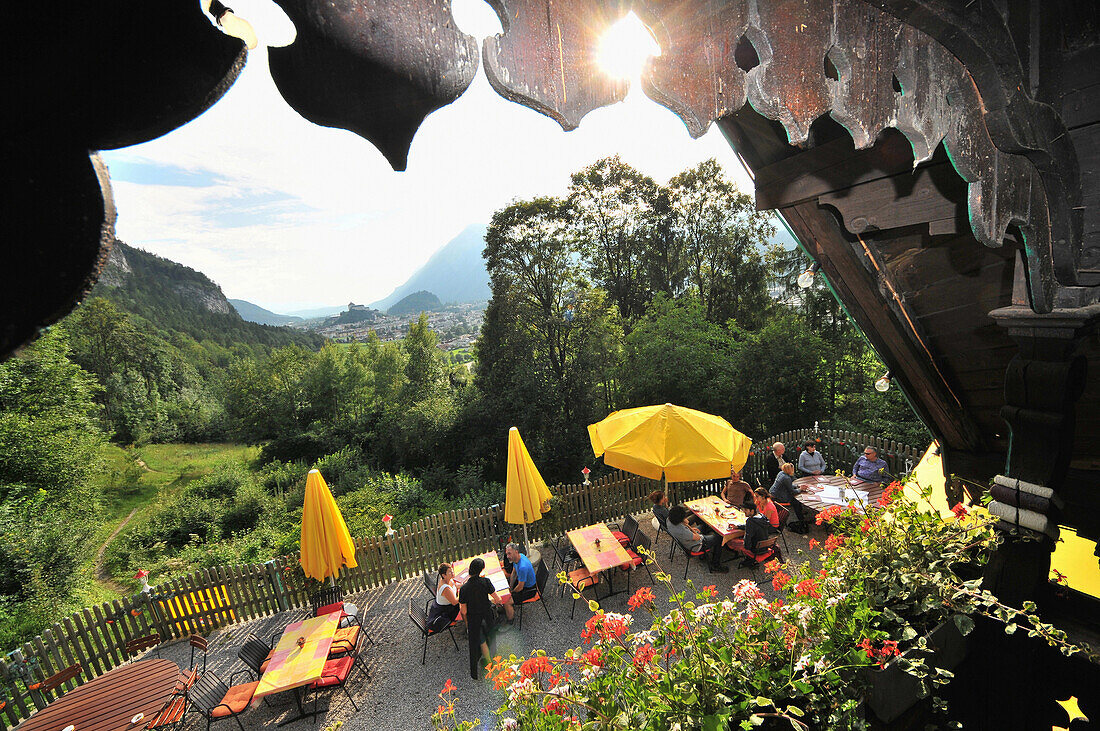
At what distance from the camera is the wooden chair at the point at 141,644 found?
6073mm

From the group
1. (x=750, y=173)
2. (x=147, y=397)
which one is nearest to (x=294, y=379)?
(x=147, y=397)

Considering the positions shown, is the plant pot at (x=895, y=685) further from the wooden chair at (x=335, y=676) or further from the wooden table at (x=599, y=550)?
the wooden chair at (x=335, y=676)

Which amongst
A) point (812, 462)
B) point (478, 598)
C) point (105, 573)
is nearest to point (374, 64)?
point (478, 598)

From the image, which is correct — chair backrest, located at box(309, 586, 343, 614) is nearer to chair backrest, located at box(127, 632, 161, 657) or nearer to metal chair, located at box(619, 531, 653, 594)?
chair backrest, located at box(127, 632, 161, 657)

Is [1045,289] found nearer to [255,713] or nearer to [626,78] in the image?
[626,78]

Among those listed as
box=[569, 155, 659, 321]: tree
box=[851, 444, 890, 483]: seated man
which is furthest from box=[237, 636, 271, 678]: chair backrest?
box=[569, 155, 659, 321]: tree

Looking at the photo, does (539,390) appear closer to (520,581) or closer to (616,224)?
(616,224)

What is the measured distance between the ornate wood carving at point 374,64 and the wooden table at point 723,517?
6.98 meters

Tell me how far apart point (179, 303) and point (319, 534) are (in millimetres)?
76707

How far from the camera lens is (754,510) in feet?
22.2

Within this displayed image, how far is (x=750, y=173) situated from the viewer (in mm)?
2383

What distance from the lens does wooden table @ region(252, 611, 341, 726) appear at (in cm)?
461

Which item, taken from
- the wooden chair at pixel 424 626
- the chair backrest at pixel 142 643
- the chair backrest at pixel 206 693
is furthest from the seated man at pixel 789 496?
the chair backrest at pixel 142 643

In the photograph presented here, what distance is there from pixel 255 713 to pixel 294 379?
3151 cm
